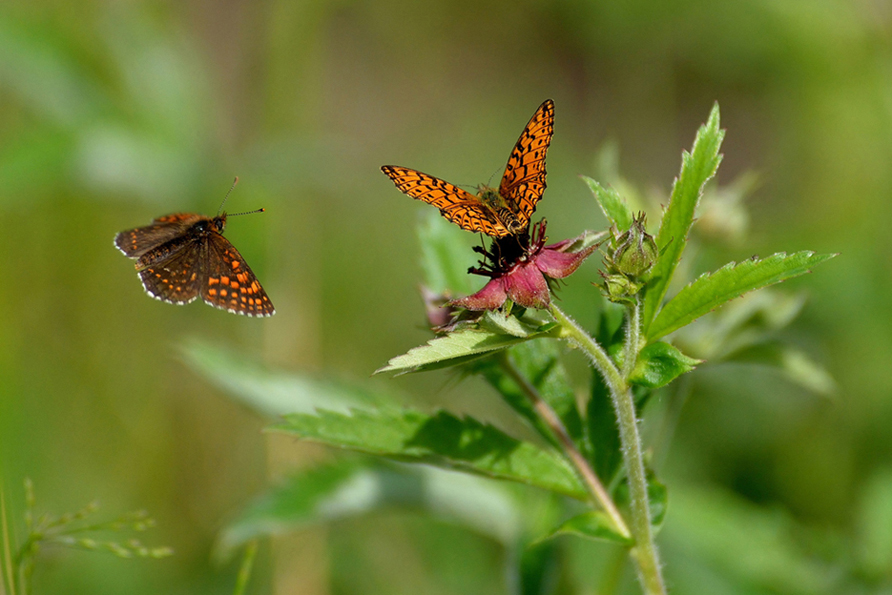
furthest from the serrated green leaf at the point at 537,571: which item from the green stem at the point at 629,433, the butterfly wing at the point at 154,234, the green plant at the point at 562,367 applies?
the butterfly wing at the point at 154,234

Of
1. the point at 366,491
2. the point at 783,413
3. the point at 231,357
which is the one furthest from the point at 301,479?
the point at 783,413

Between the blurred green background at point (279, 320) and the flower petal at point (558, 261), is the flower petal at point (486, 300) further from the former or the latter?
the blurred green background at point (279, 320)

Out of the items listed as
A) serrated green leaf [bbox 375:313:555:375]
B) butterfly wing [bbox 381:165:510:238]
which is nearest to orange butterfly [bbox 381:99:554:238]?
butterfly wing [bbox 381:165:510:238]

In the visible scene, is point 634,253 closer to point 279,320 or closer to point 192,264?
point 192,264

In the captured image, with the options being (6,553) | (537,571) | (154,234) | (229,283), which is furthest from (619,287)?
(154,234)

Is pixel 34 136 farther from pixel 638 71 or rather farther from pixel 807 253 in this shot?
pixel 638 71
